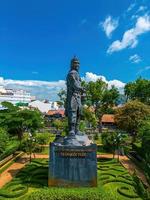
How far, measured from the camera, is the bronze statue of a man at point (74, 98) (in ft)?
70.0

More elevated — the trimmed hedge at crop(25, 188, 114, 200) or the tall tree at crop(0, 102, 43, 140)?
the tall tree at crop(0, 102, 43, 140)

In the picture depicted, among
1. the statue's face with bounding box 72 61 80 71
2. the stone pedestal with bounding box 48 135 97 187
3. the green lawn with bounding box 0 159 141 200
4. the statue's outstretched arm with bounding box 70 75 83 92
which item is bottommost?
the green lawn with bounding box 0 159 141 200

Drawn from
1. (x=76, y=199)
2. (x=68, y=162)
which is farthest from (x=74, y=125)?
(x=76, y=199)

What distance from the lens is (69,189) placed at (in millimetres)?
18641

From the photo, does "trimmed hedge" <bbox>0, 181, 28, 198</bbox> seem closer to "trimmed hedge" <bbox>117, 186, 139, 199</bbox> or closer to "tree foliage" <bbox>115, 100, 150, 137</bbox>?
"trimmed hedge" <bbox>117, 186, 139, 199</bbox>

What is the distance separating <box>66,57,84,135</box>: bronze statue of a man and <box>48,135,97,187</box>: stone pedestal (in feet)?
5.70

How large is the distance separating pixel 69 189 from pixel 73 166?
1.75m

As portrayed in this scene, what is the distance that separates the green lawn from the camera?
54.7ft

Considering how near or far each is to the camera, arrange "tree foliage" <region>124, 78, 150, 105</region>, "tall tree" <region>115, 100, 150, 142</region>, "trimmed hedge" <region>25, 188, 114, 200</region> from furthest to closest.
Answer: "tree foliage" <region>124, 78, 150, 105</region>
"tall tree" <region>115, 100, 150, 142</region>
"trimmed hedge" <region>25, 188, 114, 200</region>

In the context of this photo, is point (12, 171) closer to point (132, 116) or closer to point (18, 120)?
point (18, 120)

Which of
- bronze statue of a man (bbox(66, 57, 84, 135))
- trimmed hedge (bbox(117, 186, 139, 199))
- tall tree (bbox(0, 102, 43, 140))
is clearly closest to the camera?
trimmed hedge (bbox(117, 186, 139, 199))

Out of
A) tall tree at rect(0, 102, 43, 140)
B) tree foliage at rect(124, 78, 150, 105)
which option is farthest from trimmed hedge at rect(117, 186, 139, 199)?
tree foliage at rect(124, 78, 150, 105)

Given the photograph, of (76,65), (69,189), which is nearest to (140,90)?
(76,65)

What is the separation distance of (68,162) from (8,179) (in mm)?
6510
